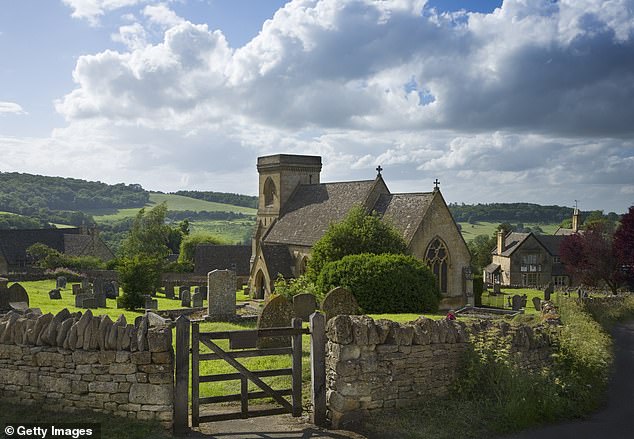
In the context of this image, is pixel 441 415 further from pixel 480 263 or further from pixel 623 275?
pixel 480 263

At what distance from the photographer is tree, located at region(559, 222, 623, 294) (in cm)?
4884

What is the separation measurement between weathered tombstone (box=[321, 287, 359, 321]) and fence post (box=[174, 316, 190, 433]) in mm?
10746

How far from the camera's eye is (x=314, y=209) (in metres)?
48.7

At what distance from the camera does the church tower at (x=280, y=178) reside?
54.2 m

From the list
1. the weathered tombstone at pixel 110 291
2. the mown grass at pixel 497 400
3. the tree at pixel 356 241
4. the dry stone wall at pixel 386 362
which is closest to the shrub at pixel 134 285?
the weathered tombstone at pixel 110 291

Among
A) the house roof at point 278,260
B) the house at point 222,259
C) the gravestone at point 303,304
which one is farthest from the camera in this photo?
the house at point 222,259

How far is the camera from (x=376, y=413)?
37.6 ft

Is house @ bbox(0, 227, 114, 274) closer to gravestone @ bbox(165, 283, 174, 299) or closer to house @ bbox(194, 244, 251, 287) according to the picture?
house @ bbox(194, 244, 251, 287)

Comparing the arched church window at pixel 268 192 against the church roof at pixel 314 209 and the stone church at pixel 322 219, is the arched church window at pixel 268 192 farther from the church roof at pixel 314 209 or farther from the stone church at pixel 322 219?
the church roof at pixel 314 209


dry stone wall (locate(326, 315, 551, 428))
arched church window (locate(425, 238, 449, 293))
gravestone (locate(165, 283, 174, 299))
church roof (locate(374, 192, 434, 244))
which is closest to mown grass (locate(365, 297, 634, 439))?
dry stone wall (locate(326, 315, 551, 428))

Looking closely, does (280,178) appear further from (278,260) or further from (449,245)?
(449,245)

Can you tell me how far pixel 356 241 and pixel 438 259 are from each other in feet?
21.1

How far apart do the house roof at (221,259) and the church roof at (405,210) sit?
24.7m
